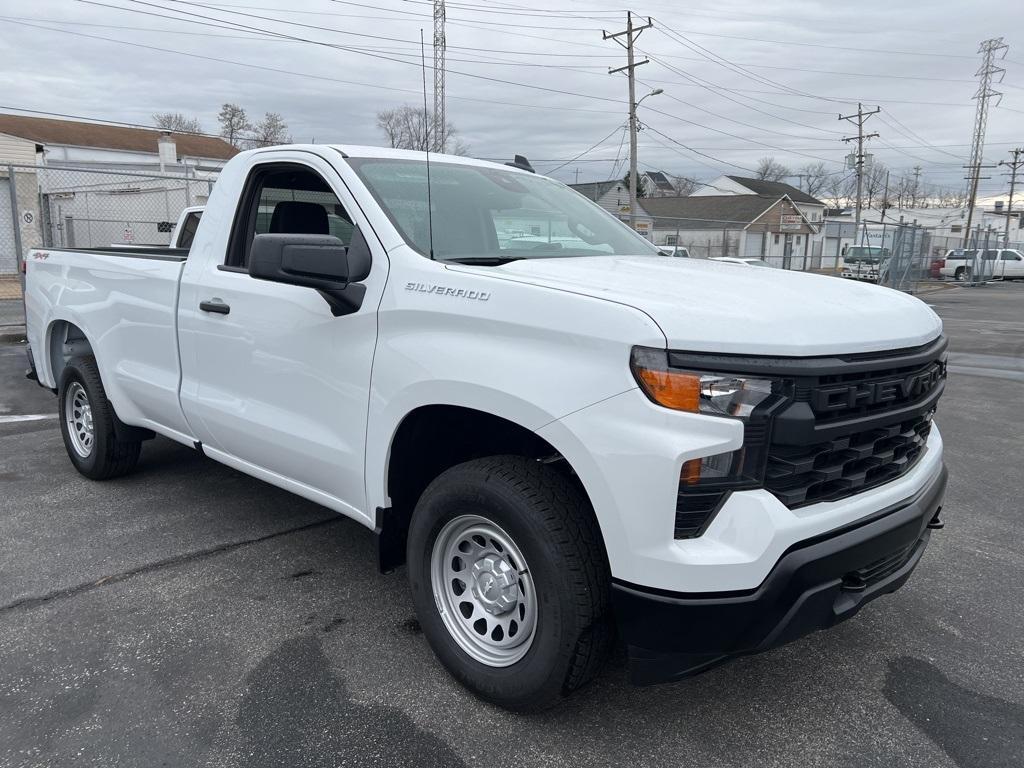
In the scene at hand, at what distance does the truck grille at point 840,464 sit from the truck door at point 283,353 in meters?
1.53

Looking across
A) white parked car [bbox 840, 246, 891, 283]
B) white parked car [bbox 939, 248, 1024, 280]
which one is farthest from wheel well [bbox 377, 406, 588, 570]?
white parked car [bbox 939, 248, 1024, 280]

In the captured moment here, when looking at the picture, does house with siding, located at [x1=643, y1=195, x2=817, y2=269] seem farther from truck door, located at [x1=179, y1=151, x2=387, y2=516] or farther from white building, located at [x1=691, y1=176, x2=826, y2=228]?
truck door, located at [x1=179, y1=151, x2=387, y2=516]

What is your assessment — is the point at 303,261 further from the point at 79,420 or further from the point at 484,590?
the point at 79,420

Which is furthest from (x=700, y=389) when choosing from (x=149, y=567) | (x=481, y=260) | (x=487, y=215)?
(x=149, y=567)

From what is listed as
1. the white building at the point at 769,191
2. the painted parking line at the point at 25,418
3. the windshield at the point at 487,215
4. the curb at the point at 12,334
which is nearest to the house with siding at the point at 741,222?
the white building at the point at 769,191

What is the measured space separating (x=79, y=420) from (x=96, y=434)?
497mm

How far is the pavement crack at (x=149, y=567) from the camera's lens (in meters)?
3.52

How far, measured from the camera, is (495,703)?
2.72m

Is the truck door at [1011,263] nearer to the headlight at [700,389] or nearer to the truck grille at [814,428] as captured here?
the truck grille at [814,428]

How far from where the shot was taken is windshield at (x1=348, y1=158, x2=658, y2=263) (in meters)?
3.20

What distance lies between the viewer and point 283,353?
3373 millimetres

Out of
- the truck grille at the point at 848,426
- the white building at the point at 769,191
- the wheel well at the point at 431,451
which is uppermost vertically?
the white building at the point at 769,191

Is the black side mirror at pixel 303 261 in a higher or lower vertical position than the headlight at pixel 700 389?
higher

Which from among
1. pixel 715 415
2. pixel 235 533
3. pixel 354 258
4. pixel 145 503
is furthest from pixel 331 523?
pixel 715 415
